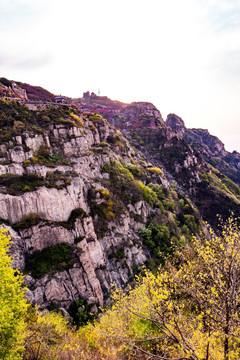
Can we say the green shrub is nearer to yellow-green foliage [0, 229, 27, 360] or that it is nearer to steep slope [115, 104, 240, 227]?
yellow-green foliage [0, 229, 27, 360]

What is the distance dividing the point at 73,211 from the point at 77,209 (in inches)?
33.3

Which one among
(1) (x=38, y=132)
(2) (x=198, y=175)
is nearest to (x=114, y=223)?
(1) (x=38, y=132)

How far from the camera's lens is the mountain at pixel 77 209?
28500 mm

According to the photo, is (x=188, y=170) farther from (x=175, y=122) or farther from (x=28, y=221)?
(x=175, y=122)

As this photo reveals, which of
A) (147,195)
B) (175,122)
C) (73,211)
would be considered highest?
(175,122)

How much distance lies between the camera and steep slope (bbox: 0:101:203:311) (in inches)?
1120

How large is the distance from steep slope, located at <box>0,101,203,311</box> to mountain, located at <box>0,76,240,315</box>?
0.15 meters

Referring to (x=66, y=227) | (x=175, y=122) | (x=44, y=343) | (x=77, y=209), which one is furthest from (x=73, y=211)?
(x=175, y=122)

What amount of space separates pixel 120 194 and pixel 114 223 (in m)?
8.76

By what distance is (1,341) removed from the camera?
12.6 m

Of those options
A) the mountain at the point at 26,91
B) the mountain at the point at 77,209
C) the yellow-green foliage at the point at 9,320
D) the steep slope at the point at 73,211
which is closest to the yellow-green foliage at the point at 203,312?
the yellow-green foliage at the point at 9,320

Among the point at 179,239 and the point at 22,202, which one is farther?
the point at 179,239

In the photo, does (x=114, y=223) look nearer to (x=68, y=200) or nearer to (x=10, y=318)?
(x=68, y=200)

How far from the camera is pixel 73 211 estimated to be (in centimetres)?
3500
